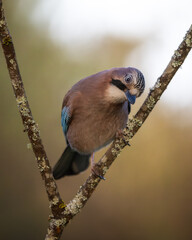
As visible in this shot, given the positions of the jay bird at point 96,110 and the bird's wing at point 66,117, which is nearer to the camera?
the jay bird at point 96,110

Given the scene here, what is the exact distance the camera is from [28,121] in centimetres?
334

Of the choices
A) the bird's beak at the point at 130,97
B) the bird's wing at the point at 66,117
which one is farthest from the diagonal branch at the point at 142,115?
the bird's wing at the point at 66,117

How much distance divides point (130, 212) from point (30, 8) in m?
4.54

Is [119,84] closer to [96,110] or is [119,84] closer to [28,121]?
[96,110]

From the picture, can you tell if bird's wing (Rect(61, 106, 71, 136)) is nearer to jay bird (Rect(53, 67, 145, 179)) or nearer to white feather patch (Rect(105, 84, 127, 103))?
jay bird (Rect(53, 67, 145, 179))

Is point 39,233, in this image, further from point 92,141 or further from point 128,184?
point 92,141

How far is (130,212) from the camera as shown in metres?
7.18

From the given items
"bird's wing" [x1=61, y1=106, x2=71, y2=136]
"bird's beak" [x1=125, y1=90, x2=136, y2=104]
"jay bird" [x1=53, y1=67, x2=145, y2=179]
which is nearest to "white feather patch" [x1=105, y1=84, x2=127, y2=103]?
"jay bird" [x1=53, y1=67, x2=145, y2=179]

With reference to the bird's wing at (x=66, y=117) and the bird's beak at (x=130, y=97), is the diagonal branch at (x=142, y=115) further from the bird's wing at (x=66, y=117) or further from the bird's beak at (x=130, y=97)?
the bird's wing at (x=66, y=117)

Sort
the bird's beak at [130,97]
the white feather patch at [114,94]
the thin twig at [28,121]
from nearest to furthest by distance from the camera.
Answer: the thin twig at [28,121] < the bird's beak at [130,97] < the white feather patch at [114,94]

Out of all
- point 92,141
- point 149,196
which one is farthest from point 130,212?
point 92,141

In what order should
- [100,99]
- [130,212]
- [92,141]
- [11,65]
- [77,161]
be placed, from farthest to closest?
[130,212] < [77,161] < [92,141] < [100,99] < [11,65]

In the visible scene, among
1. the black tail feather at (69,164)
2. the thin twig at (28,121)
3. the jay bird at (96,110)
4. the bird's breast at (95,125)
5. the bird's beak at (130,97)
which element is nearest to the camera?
the thin twig at (28,121)

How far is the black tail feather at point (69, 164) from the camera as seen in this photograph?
16.6ft
